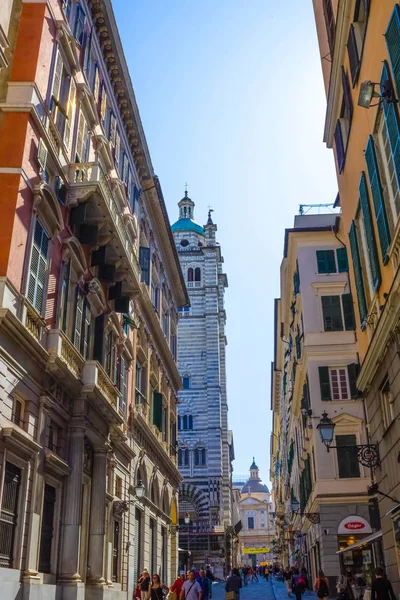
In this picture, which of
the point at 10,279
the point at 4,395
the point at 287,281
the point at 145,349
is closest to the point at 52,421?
the point at 4,395

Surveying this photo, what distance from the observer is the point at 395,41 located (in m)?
10.4

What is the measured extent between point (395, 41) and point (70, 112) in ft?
38.0

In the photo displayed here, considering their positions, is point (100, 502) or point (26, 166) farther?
point (100, 502)

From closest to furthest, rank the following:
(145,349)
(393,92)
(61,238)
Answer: (393,92), (61,238), (145,349)

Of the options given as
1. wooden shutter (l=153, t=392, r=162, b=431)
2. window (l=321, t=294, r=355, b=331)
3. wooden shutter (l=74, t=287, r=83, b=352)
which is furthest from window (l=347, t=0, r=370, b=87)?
wooden shutter (l=153, t=392, r=162, b=431)

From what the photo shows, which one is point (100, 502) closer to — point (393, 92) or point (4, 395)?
point (4, 395)

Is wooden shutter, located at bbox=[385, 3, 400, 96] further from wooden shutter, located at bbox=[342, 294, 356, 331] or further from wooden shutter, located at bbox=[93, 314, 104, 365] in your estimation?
wooden shutter, located at bbox=[342, 294, 356, 331]

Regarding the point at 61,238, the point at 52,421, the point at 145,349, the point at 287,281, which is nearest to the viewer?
the point at 52,421

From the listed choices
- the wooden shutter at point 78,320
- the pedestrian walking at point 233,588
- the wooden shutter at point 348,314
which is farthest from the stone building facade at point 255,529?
the wooden shutter at point 78,320

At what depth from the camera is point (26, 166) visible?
1505 centimetres

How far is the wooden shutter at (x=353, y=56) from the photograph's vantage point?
1456 centimetres

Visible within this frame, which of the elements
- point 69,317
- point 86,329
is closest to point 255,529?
point 86,329

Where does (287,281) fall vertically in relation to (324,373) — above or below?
above

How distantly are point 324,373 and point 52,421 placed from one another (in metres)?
19.2
